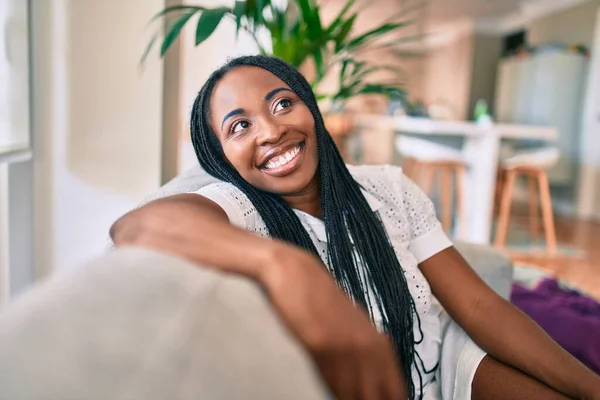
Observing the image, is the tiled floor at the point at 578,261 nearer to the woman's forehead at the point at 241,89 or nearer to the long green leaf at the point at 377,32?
the long green leaf at the point at 377,32

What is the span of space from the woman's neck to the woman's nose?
13 cm

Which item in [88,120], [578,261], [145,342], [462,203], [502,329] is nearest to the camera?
[145,342]

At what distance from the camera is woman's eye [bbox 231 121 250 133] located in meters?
0.87

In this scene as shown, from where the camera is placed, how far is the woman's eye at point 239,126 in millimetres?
871

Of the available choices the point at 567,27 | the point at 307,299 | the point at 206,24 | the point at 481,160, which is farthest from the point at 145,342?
the point at 567,27

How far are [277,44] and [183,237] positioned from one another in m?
1.29

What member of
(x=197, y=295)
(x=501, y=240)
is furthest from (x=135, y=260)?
(x=501, y=240)

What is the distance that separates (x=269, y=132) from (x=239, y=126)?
55 mm

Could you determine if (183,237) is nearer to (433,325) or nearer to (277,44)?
(433,325)

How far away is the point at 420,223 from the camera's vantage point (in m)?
1.06

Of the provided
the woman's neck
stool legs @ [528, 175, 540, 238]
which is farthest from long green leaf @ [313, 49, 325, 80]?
stool legs @ [528, 175, 540, 238]

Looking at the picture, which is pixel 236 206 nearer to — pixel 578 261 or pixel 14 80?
pixel 14 80

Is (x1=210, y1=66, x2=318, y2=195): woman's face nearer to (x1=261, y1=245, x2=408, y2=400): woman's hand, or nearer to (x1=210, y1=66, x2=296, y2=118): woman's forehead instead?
(x1=210, y1=66, x2=296, y2=118): woman's forehead

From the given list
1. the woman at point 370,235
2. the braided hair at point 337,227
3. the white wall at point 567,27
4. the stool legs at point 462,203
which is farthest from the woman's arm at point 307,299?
the white wall at point 567,27
